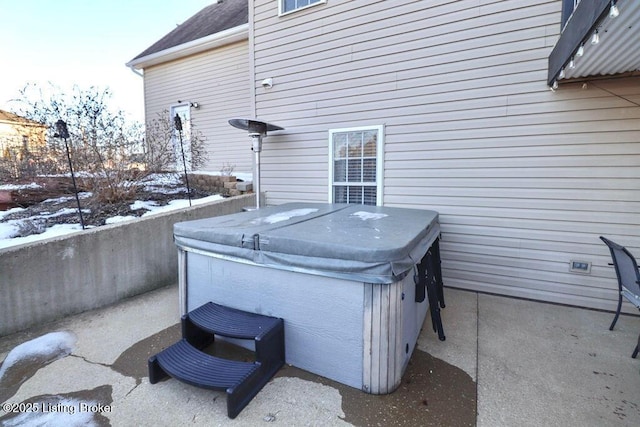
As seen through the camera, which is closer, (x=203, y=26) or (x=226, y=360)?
(x=226, y=360)

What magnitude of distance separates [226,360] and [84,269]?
2.15 m

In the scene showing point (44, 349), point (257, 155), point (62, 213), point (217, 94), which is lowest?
point (44, 349)

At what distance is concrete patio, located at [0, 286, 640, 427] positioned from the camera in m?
1.74

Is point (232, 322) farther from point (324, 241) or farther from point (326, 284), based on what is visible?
point (324, 241)

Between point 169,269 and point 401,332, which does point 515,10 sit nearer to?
point 401,332

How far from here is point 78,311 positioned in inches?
120

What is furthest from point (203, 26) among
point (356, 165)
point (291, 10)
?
point (356, 165)

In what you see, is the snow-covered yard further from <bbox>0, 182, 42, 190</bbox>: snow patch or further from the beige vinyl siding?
the beige vinyl siding

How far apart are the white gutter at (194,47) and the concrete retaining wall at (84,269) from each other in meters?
4.62

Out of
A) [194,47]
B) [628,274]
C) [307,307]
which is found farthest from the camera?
[194,47]

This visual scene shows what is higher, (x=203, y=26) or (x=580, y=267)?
(x=203, y=26)

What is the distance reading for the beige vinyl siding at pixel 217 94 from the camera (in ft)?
22.8

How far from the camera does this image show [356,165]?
4.32 m

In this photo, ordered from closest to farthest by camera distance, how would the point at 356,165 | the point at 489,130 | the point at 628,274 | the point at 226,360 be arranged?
the point at 226,360 < the point at 628,274 < the point at 489,130 < the point at 356,165
